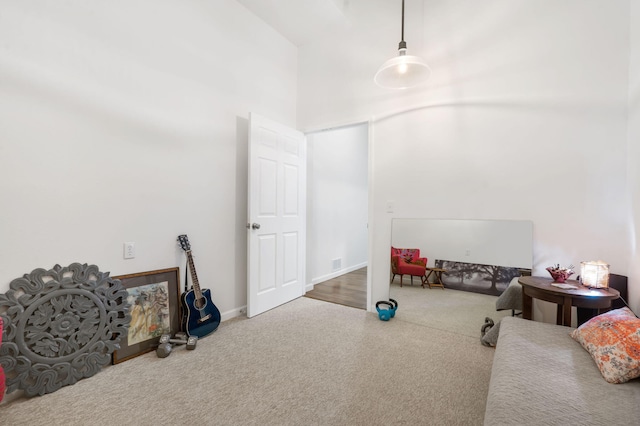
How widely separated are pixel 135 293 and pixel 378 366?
1.88 meters

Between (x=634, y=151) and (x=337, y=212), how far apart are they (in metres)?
3.37

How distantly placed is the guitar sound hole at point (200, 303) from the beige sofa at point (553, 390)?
2163mm

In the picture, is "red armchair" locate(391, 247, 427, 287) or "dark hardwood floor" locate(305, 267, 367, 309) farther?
"dark hardwood floor" locate(305, 267, 367, 309)

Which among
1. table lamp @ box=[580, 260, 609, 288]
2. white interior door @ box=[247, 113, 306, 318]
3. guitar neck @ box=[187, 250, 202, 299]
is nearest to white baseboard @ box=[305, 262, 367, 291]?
white interior door @ box=[247, 113, 306, 318]

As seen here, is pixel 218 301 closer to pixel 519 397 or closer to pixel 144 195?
pixel 144 195

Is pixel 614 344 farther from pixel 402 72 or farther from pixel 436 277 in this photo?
pixel 402 72

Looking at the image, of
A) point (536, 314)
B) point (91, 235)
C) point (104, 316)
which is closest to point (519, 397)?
→ point (536, 314)

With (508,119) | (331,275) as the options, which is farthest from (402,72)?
(331,275)

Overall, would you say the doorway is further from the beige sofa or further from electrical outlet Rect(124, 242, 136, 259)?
electrical outlet Rect(124, 242, 136, 259)

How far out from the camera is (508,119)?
2.53 m

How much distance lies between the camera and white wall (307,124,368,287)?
13.8ft

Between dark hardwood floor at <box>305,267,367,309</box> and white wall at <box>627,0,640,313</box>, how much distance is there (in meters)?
2.20

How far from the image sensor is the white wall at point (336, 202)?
419cm

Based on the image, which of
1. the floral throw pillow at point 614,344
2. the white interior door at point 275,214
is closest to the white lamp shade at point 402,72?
the white interior door at point 275,214
